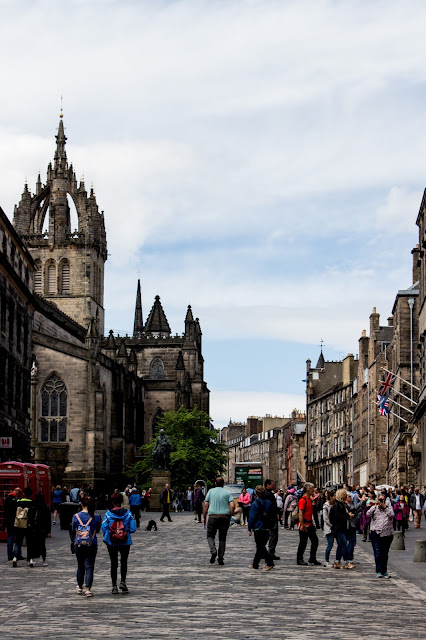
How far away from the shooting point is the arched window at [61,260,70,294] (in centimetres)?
10131

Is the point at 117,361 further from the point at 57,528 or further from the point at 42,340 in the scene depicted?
the point at 57,528

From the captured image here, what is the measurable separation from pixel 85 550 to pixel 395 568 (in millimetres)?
8045

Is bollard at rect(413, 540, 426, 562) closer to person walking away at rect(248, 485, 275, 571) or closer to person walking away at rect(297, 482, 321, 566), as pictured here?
person walking away at rect(297, 482, 321, 566)

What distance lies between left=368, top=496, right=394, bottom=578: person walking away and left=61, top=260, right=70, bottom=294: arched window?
83.0 metres

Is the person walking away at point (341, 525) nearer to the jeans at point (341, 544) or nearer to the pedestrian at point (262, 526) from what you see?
the jeans at point (341, 544)

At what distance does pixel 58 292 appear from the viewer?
333ft

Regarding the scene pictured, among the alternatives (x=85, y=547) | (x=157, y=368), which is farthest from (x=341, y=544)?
(x=157, y=368)

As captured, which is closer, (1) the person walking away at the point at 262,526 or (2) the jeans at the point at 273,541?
(1) the person walking away at the point at 262,526

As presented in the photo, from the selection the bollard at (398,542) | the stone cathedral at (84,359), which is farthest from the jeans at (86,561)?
the stone cathedral at (84,359)

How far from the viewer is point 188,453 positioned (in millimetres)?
81562

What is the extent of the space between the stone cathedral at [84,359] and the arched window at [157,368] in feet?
0.30

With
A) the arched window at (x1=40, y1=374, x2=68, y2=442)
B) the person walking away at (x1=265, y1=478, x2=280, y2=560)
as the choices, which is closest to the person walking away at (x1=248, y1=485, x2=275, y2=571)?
the person walking away at (x1=265, y1=478, x2=280, y2=560)

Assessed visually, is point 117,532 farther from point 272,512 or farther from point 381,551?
point 381,551

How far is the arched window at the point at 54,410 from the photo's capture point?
70.9m
